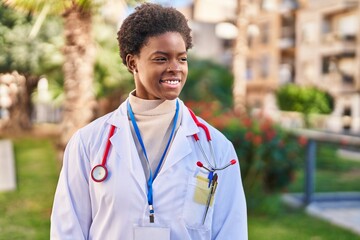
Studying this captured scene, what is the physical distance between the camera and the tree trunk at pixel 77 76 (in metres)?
7.78

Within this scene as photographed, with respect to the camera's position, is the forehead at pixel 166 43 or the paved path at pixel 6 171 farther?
the paved path at pixel 6 171

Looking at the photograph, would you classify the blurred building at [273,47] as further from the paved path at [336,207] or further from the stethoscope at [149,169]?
the stethoscope at [149,169]

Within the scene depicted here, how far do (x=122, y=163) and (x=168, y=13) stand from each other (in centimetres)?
55

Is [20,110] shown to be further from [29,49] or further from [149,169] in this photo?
[149,169]

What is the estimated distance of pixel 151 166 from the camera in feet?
6.51

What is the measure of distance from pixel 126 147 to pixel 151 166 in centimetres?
11

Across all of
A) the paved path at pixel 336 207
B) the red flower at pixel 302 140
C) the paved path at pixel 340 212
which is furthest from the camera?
the red flower at pixel 302 140

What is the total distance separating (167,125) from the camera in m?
2.04

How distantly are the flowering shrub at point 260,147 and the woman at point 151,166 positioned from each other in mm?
6218

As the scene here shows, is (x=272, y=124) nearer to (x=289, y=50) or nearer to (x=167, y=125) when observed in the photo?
(x=167, y=125)

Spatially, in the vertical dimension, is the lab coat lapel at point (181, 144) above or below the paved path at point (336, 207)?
above

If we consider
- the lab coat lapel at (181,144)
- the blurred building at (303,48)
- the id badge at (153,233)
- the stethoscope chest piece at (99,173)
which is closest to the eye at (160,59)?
the lab coat lapel at (181,144)

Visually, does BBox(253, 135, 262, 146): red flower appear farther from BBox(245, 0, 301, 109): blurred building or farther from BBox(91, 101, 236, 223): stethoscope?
BBox(245, 0, 301, 109): blurred building

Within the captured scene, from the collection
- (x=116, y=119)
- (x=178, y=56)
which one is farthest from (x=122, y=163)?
(x=178, y=56)
